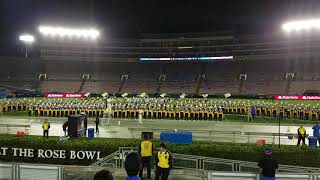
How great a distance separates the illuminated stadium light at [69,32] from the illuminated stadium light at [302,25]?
33.7 m

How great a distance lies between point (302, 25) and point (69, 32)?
4102cm

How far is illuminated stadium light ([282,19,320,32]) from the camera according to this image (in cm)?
5031

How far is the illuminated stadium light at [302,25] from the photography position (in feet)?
165

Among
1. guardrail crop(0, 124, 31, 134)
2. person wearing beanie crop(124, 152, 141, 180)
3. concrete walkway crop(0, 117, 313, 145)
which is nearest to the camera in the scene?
person wearing beanie crop(124, 152, 141, 180)

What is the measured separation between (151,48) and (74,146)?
4630cm

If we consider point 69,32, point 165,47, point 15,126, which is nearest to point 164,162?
point 15,126

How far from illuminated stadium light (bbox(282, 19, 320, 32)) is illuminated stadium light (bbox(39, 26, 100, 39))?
33.7 meters

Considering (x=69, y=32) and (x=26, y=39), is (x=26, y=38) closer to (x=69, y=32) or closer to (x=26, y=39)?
(x=26, y=39)

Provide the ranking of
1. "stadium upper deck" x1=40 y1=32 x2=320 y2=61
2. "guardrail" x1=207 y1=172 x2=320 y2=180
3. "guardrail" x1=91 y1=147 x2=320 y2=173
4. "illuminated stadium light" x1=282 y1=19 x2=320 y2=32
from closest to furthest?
"guardrail" x1=207 y1=172 x2=320 y2=180 < "guardrail" x1=91 y1=147 x2=320 y2=173 < "illuminated stadium light" x1=282 y1=19 x2=320 y2=32 < "stadium upper deck" x1=40 y1=32 x2=320 y2=61

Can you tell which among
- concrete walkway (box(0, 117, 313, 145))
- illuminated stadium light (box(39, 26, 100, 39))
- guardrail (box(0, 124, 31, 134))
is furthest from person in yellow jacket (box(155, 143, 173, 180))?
illuminated stadium light (box(39, 26, 100, 39))

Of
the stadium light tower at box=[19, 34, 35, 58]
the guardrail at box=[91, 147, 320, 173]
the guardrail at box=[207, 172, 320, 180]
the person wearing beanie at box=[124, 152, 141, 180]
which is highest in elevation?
the stadium light tower at box=[19, 34, 35, 58]

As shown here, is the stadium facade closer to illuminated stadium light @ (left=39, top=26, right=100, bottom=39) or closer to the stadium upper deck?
the stadium upper deck

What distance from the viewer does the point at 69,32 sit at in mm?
60375

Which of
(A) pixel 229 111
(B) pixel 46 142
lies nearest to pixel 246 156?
(B) pixel 46 142
